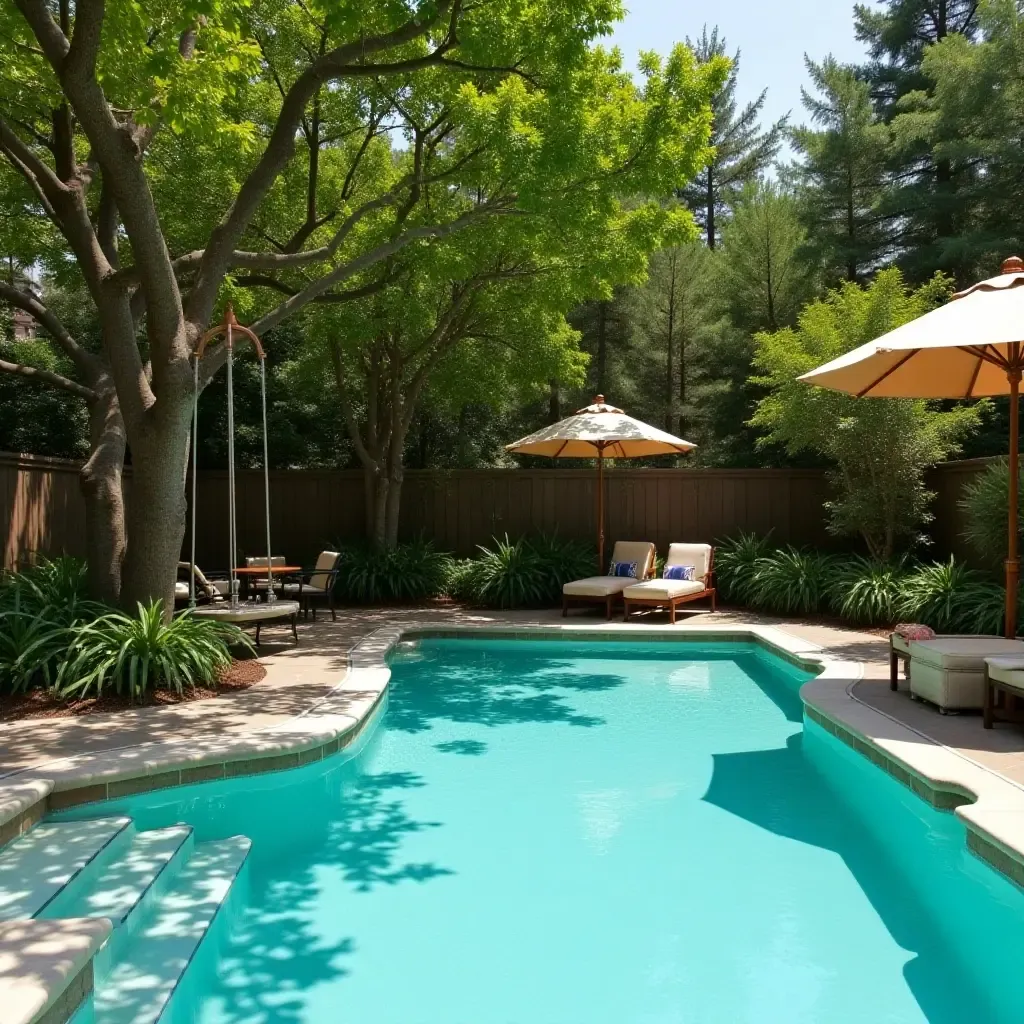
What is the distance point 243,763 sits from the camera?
5.25 metres

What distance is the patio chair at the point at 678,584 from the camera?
10.9 m

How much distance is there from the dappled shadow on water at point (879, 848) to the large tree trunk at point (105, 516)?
209 inches

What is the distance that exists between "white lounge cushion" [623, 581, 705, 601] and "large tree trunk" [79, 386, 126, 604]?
230 inches

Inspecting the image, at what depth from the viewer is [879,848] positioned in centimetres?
448

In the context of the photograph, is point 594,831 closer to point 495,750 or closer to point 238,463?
point 495,750

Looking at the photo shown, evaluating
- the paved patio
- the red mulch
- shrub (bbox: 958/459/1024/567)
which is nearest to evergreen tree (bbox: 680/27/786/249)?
shrub (bbox: 958/459/1024/567)

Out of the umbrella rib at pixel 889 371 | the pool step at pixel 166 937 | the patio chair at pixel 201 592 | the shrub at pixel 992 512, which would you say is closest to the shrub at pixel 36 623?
the patio chair at pixel 201 592

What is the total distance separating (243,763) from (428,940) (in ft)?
7.01

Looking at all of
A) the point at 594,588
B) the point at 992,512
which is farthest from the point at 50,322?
the point at 992,512

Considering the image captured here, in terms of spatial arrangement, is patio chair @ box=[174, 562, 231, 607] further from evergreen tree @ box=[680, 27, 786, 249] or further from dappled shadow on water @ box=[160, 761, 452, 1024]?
evergreen tree @ box=[680, 27, 786, 249]

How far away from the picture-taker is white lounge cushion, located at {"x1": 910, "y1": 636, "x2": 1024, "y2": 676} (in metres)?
5.73

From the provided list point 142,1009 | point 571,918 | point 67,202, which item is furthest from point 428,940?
point 67,202

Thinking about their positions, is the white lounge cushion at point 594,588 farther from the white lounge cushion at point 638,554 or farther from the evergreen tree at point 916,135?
the evergreen tree at point 916,135

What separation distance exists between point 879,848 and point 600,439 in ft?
24.9
